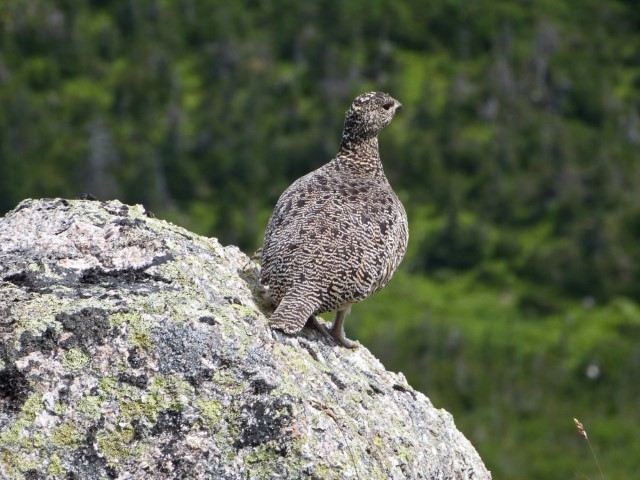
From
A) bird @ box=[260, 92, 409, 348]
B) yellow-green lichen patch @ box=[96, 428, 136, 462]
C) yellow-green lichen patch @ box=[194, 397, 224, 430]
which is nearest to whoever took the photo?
yellow-green lichen patch @ box=[96, 428, 136, 462]

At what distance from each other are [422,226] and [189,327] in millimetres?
97135

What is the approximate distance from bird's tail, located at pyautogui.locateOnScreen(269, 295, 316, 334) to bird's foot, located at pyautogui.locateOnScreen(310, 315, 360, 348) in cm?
39

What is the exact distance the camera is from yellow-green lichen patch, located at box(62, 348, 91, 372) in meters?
8.43

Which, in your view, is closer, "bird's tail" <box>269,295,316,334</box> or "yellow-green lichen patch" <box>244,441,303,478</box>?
"yellow-green lichen patch" <box>244,441,303,478</box>

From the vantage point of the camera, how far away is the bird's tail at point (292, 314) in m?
9.40

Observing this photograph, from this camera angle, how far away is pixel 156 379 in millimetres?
8477

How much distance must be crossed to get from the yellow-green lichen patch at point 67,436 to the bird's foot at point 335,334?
246cm

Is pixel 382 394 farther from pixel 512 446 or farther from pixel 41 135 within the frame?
pixel 41 135

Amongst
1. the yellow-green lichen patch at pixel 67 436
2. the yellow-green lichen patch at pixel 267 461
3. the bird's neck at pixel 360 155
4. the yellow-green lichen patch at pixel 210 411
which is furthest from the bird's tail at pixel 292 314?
the bird's neck at pixel 360 155

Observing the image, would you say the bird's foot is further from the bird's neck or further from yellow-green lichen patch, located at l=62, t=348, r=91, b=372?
yellow-green lichen patch, located at l=62, t=348, r=91, b=372

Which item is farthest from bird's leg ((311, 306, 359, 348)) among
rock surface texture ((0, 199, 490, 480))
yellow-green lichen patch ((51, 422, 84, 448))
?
yellow-green lichen patch ((51, 422, 84, 448))

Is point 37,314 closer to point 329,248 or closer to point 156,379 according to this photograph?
point 156,379

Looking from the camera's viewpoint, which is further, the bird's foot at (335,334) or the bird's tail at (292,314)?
the bird's foot at (335,334)

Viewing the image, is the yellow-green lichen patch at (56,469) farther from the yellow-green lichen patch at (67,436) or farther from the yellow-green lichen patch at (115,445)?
the yellow-green lichen patch at (115,445)
